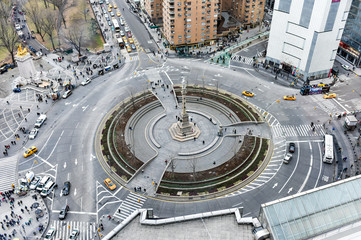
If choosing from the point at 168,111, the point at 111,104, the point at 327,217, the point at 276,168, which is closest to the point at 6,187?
the point at 111,104

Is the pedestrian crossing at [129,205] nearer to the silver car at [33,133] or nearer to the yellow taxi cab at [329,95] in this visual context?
the silver car at [33,133]

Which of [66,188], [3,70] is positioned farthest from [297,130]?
[3,70]

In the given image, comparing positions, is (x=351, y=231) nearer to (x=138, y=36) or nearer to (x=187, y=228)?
(x=187, y=228)

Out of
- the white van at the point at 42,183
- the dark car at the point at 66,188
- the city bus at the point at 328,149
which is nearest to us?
the dark car at the point at 66,188

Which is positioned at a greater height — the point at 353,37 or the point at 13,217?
the point at 353,37

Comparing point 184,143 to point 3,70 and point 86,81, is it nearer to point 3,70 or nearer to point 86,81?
point 86,81

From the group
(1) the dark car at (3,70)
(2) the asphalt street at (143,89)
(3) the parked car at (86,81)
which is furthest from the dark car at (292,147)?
(1) the dark car at (3,70)
